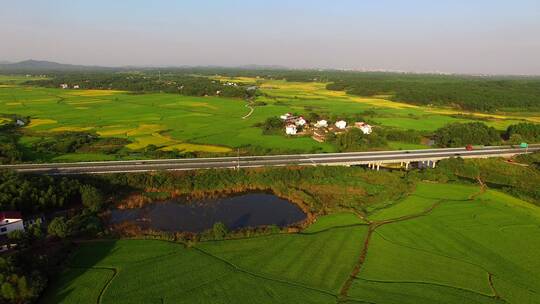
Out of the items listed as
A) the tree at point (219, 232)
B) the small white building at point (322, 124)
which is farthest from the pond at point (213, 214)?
the small white building at point (322, 124)

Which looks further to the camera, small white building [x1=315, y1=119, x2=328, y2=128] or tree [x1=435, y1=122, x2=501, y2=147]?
small white building [x1=315, y1=119, x2=328, y2=128]

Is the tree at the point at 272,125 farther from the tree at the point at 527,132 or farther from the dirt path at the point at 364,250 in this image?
the tree at the point at 527,132

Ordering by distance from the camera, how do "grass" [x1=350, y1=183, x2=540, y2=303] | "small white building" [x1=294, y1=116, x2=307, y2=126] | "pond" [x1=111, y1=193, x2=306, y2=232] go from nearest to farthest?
"grass" [x1=350, y1=183, x2=540, y2=303], "pond" [x1=111, y1=193, x2=306, y2=232], "small white building" [x1=294, y1=116, x2=307, y2=126]

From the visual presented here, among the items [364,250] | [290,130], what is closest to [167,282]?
[364,250]

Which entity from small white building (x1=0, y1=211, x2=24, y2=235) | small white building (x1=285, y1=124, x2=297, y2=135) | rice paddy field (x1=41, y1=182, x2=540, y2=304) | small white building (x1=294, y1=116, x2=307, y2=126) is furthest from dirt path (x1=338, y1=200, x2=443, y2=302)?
small white building (x1=294, y1=116, x2=307, y2=126)

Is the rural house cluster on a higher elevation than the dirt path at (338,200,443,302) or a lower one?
higher

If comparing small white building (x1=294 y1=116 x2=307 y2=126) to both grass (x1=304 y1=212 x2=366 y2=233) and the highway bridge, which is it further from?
grass (x1=304 y1=212 x2=366 y2=233)
